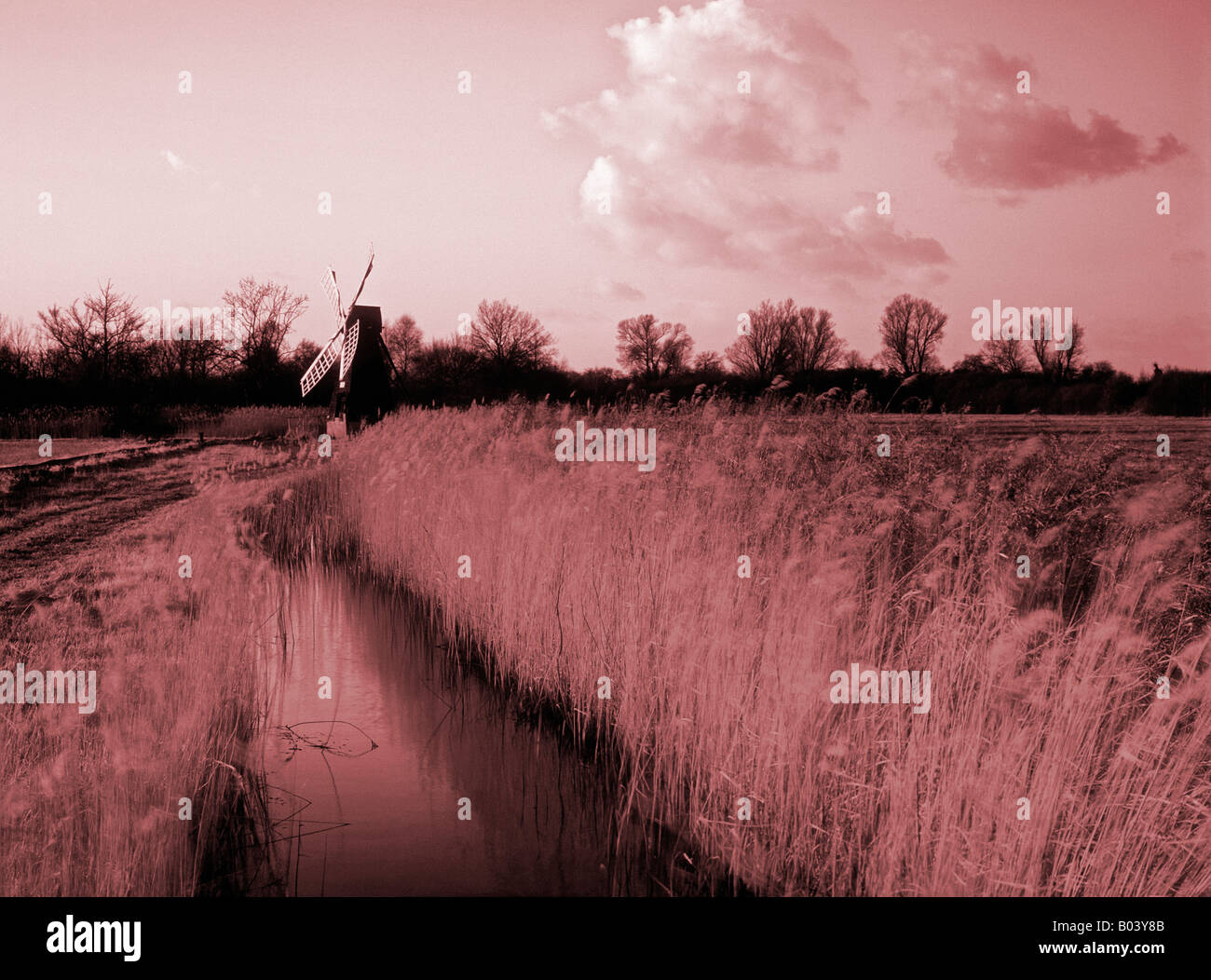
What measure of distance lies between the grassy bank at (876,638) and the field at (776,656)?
0.02m

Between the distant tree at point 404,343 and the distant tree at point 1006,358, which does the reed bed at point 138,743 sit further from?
the distant tree at point 404,343

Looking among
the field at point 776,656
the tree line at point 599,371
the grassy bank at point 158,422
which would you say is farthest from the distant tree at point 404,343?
the field at point 776,656

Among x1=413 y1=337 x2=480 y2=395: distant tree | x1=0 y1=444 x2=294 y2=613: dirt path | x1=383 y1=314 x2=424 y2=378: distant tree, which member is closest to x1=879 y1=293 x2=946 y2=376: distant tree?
x1=0 y1=444 x2=294 y2=613: dirt path

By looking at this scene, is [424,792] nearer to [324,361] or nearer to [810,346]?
[810,346]

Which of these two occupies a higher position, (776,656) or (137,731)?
(776,656)

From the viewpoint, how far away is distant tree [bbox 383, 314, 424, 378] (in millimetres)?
46203

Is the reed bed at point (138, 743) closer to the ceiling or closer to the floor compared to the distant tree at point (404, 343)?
closer to the floor

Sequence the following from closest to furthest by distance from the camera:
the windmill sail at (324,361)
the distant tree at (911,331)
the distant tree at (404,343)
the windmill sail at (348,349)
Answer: the distant tree at (911,331) → the windmill sail at (348,349) → the windmill sail at (324,361) → the distant tree at (404,343)

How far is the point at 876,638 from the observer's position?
14.1ft

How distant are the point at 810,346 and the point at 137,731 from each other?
17.6 metres

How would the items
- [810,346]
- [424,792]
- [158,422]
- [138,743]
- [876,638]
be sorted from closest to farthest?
[138,743] → [876,638] → [424,792] → [810,346] → [158,422]

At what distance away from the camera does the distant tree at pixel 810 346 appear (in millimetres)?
18969

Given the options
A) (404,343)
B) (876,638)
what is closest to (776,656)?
(876,638)
